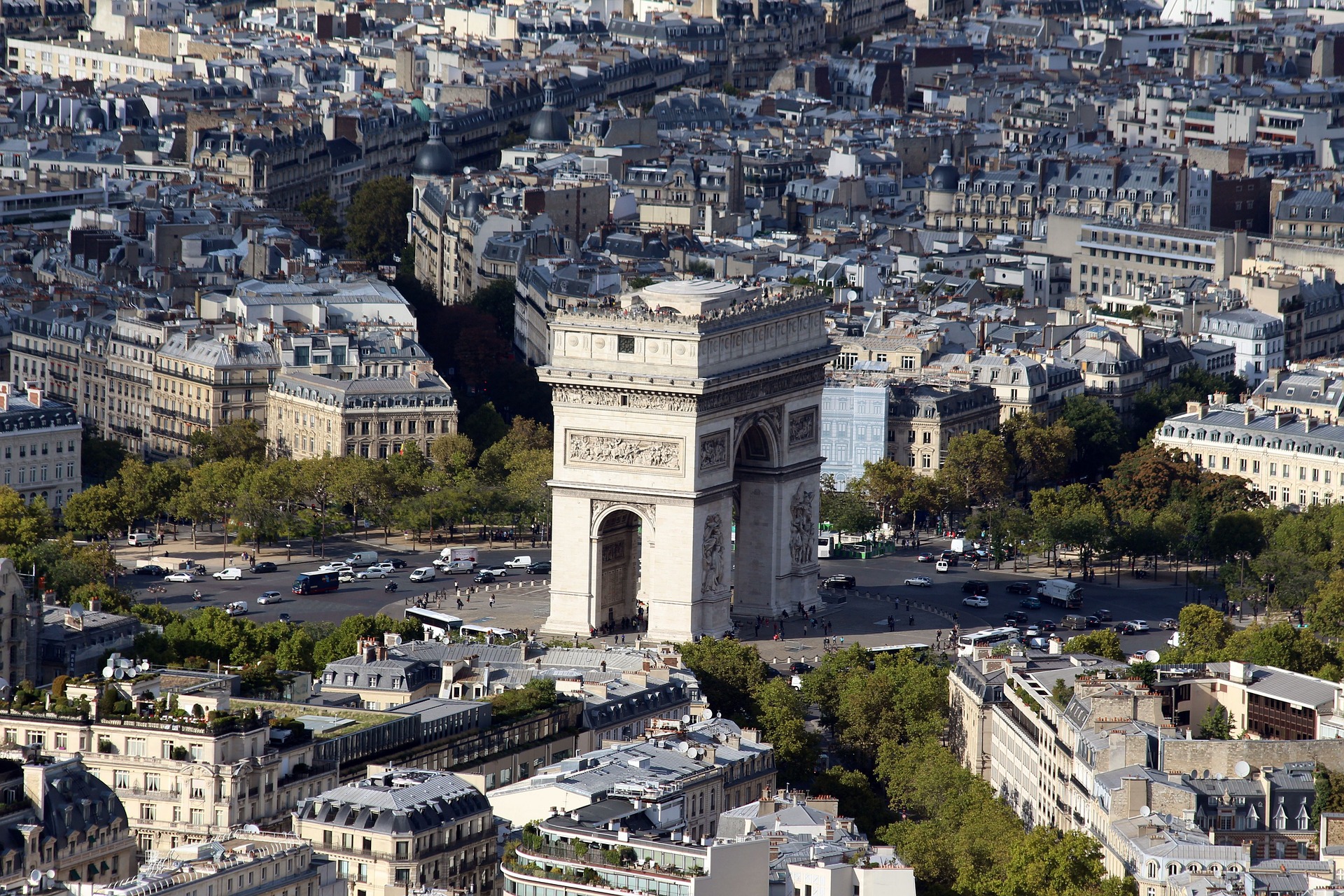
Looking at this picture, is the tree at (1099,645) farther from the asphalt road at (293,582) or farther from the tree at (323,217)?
the tree at (323,217)

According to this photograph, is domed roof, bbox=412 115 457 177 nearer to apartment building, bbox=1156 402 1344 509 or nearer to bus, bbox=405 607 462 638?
apartment building, bbox=1156 402 1344 509

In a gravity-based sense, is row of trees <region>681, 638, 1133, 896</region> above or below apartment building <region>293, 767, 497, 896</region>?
below

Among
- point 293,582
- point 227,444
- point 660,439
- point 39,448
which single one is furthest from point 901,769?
point 227,444

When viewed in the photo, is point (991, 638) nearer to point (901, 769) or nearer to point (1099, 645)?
point (1099, 645)

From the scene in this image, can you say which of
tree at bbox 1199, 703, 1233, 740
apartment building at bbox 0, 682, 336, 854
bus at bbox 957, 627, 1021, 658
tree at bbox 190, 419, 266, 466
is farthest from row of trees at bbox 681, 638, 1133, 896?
tree at bbox 190, 419, 266, 466

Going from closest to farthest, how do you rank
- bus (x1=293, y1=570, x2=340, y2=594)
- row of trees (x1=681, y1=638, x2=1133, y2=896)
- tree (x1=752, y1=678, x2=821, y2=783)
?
row of trees (x1=681, y1=638, x2=1133, y2=896) < tree (x1=752, y1=678, x2=821, y2=783) < bus (x1=293, y1=570, x2=340, y2=594)

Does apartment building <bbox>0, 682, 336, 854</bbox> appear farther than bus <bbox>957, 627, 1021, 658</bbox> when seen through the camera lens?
No
